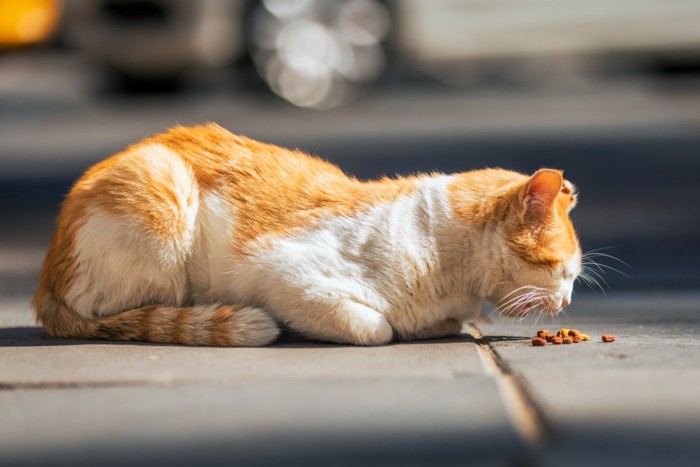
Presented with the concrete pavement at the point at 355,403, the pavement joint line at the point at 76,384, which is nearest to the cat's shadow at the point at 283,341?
the concrete pavement at the point at 355,403

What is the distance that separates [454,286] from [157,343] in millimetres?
1070

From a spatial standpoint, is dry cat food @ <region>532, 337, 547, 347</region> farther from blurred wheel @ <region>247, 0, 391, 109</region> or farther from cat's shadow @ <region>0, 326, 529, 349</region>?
blurred wheel @ <region>247, 0, 391, 109</region>

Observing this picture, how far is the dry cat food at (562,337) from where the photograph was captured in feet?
12.3

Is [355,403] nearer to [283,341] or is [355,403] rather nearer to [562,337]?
[283,341]

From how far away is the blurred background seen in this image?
856 cm

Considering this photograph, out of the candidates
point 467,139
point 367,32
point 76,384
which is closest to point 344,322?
point 76,384

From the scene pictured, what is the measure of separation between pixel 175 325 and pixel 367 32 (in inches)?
316

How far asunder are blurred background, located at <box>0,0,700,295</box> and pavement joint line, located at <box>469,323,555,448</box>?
3.25m

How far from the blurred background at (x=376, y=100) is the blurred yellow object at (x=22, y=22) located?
12 mm

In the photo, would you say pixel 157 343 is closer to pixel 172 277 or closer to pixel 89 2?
pixel 172 277

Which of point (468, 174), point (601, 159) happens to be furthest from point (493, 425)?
point (601, 159)

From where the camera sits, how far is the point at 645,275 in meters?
5.59

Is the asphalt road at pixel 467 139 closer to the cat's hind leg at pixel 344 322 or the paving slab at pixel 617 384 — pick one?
the paving slab at pixel 617 384

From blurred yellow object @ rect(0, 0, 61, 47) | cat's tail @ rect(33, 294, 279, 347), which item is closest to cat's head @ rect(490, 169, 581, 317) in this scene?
cat's tail @ rect(33, 294, 279, 347)
